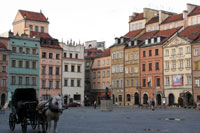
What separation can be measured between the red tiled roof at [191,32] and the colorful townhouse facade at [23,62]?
1196 inches

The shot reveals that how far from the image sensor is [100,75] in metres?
88.7

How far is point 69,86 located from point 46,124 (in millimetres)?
62661

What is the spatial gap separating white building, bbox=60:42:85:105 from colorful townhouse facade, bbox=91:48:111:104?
6.90 meters

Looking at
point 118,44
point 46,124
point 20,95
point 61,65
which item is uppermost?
point 118,44

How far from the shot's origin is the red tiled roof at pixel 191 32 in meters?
66.8

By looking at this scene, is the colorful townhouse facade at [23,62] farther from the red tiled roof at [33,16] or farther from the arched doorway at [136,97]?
the arched doorway at [136,97]

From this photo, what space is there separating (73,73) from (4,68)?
17.0 m

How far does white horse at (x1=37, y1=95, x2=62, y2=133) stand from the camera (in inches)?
599

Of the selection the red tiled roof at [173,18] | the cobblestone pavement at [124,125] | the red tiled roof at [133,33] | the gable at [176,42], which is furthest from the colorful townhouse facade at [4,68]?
the cobblestone pavement at [124,125]

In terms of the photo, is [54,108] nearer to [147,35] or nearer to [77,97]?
[77,97]

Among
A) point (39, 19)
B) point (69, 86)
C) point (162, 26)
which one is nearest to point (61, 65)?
point (69, 86)

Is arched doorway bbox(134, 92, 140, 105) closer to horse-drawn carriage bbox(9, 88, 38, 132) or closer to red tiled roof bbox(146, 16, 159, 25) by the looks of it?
red tiled roof bbox(146, 16, 159, 25)

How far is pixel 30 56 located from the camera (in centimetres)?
7462

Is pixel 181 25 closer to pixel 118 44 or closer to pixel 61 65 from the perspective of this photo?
pixel 118 44
